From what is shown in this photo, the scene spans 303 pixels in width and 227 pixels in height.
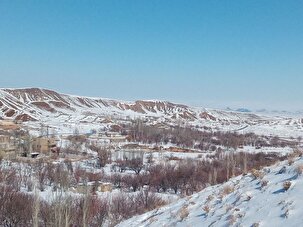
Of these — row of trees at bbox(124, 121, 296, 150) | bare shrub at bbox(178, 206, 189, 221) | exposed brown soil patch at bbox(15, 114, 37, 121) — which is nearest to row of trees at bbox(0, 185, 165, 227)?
bare shrub at bbox(178, 206, 189, 221)

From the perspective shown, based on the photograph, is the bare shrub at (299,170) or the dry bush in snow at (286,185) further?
the bare shrub at (299,170)

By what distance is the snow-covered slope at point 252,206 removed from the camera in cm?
648

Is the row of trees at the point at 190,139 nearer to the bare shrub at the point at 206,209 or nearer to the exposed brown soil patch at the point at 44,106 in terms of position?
the exposed brown soil patch at the point at 44,106

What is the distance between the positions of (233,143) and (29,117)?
208ft

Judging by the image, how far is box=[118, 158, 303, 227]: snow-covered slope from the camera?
6.48 meters

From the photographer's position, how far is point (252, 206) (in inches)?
297

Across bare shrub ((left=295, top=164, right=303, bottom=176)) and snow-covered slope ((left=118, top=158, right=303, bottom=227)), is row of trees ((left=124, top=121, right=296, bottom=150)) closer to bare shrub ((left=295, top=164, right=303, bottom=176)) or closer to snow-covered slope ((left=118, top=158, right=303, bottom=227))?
snow-covered slope ((left=118, top=158, right=303, bottom=227))

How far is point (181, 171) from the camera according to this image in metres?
57.6

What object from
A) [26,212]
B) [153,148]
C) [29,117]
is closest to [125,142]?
[153,148]

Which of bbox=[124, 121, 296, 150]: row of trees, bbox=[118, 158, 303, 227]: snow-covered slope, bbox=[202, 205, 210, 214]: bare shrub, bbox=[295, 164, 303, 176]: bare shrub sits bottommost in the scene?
bbox=[124, 121, 296, 150]: row of trees

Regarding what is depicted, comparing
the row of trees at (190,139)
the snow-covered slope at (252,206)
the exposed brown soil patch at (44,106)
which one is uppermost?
the exposed brown soil patch at (44,106)

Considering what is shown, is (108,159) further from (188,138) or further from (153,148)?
(188,138)

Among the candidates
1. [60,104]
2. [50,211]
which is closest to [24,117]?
[60,104]

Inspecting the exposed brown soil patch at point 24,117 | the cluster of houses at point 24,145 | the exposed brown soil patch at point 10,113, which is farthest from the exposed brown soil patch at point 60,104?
the cluster of houses at point 24,145
